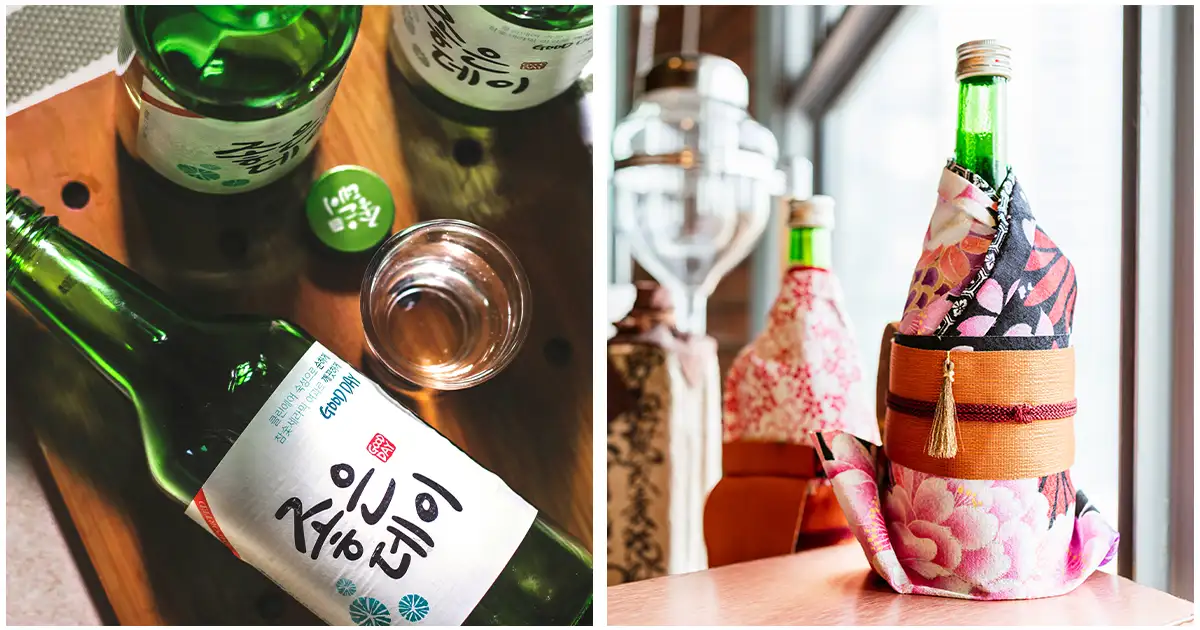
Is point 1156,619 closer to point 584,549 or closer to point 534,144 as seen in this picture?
point 584,549

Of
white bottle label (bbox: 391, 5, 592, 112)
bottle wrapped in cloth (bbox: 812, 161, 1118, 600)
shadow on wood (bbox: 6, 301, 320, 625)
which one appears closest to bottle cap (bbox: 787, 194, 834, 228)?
bottle wrapped in cloth (bbox: 812, 161, 1118, 600)

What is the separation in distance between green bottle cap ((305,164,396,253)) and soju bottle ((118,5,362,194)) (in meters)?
0.02

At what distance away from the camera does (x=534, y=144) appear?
1.38 feet

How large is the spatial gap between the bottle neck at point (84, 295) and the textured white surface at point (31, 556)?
0.18ft

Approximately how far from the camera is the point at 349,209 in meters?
0.41

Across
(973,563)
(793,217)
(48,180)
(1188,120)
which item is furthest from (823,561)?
(48,180)

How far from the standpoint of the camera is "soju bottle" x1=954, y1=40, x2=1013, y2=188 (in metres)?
0.44

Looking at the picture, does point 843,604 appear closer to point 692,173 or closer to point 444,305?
point 444,305

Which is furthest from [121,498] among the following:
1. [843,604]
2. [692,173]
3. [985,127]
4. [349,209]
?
[692,173]

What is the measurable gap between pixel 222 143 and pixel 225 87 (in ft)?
0.08

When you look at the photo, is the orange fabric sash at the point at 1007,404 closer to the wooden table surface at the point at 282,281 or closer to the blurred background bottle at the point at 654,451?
the wooden table surface at the point at 282,281

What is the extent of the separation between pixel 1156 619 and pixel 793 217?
1.17ft

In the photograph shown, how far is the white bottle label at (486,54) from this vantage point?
0.40 metres

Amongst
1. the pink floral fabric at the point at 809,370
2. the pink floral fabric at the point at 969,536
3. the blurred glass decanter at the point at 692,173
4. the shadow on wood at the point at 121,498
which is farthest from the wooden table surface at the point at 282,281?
the blurred glass decanter at the point at 692,173
